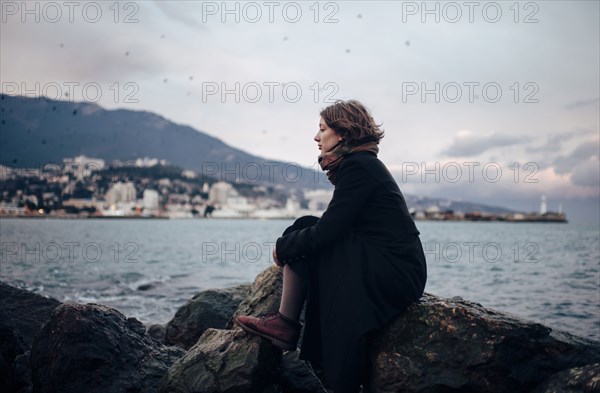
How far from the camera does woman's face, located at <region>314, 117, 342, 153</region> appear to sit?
4141mm

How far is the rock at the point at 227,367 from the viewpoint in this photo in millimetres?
4148

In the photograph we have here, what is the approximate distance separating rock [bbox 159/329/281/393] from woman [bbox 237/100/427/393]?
23cm

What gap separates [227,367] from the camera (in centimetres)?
421

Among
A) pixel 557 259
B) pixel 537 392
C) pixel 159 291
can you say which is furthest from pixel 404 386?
pixel 557 259

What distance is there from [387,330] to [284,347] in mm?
956

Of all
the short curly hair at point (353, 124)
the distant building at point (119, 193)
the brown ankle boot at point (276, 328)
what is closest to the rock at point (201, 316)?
the brown ankle boot at point (276, 328)

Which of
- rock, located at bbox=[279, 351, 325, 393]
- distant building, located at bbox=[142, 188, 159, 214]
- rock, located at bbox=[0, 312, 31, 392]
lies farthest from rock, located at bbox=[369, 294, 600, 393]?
distant building, located at bbox=[142, 188, 159, 214]

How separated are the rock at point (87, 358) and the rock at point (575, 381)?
351 centimetres

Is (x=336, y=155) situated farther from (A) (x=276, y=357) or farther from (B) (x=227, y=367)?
(B) (x=227, y=367)

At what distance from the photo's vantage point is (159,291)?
18.9 meters

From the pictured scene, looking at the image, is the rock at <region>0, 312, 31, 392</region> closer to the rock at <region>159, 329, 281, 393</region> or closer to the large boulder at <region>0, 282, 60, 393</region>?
the large boulder at <region>0, 282, 60, 393</region>

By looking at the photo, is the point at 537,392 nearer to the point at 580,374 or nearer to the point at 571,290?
the point at 580,374

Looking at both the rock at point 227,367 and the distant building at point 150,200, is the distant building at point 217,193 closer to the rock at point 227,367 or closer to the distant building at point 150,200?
the distant building at point 150,200

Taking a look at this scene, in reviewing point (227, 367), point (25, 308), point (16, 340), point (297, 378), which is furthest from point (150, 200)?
point (227, 367)
